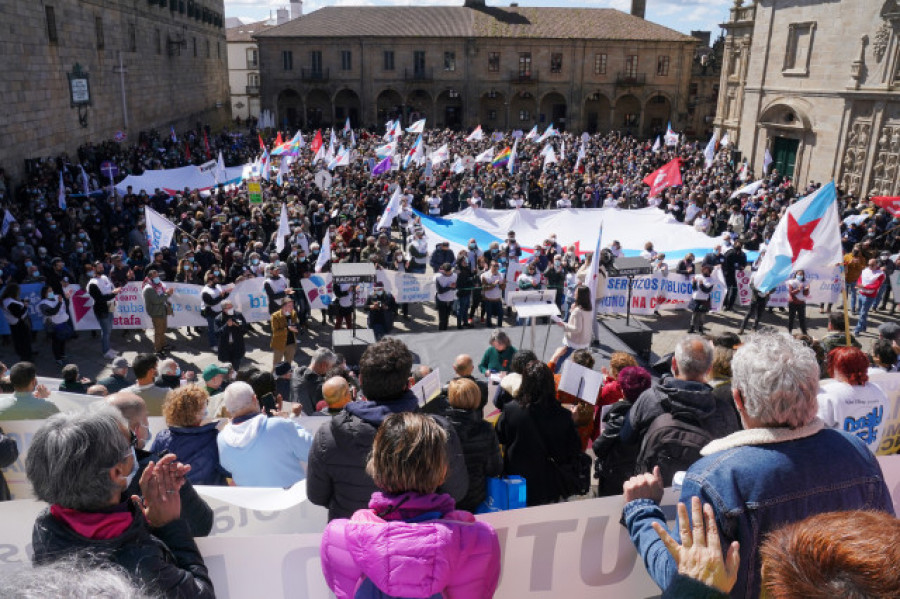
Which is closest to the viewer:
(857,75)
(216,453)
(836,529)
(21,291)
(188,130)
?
(836,529)

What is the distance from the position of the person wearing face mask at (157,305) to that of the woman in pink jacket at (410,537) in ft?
33.1

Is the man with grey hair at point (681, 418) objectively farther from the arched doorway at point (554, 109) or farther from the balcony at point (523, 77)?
the arched doorway at point (554, 109)

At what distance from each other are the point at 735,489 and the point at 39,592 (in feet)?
6.55

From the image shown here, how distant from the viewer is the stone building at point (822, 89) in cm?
2459

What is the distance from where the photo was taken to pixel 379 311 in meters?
12.0

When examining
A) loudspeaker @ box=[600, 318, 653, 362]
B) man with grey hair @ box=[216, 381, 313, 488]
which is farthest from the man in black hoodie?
loudspeaker @ box=[600, 318, 653, 362]

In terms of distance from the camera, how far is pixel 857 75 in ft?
83.5

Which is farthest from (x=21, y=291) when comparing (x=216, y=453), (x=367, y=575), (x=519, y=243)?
(x=367, y=575)

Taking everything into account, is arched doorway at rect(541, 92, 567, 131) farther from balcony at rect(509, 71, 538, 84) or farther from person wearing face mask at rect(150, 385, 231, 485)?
person wearing face mask at rect(150, 385, 231, 485)

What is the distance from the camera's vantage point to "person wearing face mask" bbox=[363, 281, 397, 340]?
12.0 meters

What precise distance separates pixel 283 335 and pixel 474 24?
157ft

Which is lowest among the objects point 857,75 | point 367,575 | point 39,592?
point 367,575

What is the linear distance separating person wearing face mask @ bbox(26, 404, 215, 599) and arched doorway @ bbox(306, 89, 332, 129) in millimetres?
55246

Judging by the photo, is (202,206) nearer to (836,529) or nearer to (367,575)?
(367,575)
